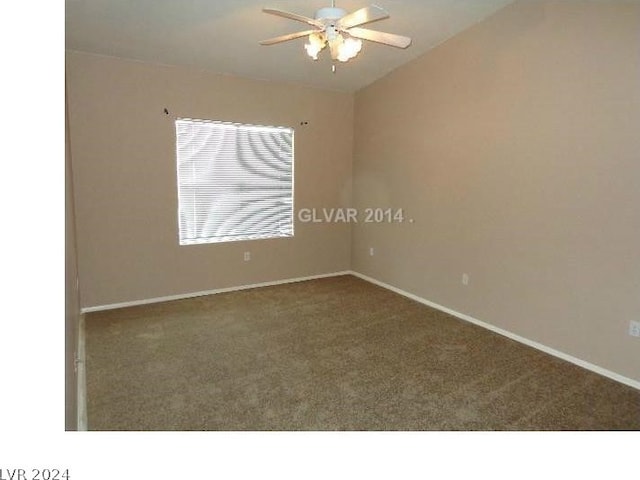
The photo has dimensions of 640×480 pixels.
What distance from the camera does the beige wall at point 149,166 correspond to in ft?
11.8

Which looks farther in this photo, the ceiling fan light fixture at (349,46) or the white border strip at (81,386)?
the ceiling fan light fixture at (349,46)

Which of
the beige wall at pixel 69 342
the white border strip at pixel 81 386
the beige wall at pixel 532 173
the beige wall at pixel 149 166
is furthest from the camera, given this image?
the beige wall at pixel 149 166

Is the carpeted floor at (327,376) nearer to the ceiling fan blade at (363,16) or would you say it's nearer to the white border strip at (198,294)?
the white border strip at (198,294)

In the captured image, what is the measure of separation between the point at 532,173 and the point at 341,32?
6.49 feet

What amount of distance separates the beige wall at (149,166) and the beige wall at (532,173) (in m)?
1.60

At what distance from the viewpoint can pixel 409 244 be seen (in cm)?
439

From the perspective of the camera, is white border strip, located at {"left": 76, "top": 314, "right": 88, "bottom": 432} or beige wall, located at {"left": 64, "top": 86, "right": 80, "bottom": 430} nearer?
beige wall, located at {"left": 64, "top": 86, "right": 80, "bottom": 430}

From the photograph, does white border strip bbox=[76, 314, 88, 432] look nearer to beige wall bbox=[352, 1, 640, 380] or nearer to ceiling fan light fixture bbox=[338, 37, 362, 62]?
ceiling fan light fixture bbox=[338, 37, 362, 62]

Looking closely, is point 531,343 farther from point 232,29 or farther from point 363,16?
point 232,29

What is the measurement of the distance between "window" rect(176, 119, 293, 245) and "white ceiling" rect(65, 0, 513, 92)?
2.38ft

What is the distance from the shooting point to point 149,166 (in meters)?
3.91

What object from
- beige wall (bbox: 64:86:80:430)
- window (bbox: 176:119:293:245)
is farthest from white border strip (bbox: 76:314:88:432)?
window (bbox: 176:119:293:245)

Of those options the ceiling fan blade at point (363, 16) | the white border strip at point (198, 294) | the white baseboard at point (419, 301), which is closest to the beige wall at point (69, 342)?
the white baseboard at point (419, 301)

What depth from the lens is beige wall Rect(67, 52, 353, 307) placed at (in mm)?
3609
